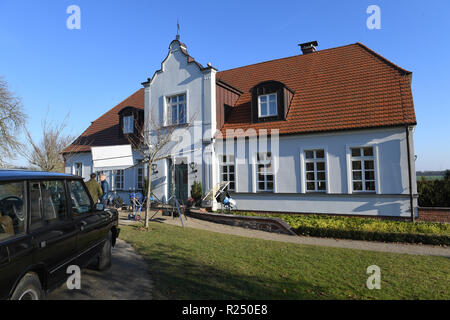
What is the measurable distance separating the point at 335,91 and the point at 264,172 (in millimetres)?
5597

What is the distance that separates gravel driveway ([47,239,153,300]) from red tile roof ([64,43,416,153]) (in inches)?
403

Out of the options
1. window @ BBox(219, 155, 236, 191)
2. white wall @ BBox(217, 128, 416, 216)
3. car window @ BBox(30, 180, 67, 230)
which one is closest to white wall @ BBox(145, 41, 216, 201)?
window @ BBox(219, 155, 236, 191)

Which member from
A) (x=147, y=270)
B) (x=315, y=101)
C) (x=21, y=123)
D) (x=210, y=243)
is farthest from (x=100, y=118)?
(x=147, y=270)

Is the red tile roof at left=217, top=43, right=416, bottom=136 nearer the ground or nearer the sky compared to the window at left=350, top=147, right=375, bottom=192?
nearer the sky

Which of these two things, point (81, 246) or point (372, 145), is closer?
point (81, 246)

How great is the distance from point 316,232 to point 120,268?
7089 millimetres

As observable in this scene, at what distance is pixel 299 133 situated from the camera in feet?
45.7

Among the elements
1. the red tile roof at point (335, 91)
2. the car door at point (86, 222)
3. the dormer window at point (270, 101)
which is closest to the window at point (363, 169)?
the red tile roof at point (335, 91)

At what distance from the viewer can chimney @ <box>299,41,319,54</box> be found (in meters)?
19.3

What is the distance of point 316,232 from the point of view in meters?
10.5

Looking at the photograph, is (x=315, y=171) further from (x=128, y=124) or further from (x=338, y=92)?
(x=128, y=124)

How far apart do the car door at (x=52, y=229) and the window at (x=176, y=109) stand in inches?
495

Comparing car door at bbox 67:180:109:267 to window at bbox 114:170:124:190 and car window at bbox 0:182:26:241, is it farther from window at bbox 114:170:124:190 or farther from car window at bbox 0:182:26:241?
window at bbox 114:170:124:190
